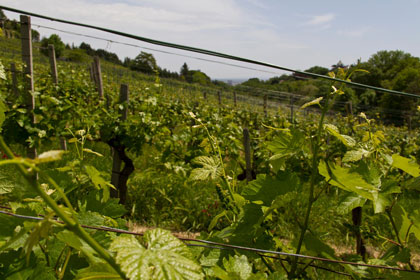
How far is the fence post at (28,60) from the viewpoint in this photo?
3.85 meters

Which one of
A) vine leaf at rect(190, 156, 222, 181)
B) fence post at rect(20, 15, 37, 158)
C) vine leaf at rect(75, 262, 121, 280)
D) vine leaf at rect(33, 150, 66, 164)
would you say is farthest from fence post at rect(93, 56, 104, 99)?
vine leaf at rect(33, 150, 66, 164)

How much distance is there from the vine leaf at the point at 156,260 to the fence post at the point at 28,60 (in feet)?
13.4

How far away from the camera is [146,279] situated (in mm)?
494

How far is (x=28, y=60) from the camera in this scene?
13.2 ft

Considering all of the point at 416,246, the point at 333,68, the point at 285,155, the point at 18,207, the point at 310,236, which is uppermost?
the point at 333,68

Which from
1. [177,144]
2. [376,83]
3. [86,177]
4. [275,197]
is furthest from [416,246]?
[376,83]

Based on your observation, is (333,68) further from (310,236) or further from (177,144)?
(177,144)

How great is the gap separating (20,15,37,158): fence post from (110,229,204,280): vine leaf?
409 centimetres

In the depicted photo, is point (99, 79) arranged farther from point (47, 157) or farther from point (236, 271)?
point (47, 157)

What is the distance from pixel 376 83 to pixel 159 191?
66300mm

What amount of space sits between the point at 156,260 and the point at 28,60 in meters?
4.29

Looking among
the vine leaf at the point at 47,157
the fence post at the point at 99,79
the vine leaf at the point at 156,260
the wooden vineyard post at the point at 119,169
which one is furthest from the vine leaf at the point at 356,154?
the fence post at the point at 99,79

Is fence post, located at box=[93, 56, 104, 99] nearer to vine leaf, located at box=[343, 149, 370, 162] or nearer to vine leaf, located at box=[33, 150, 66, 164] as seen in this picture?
vine leaf, located at box=[343, 149, 370, 162]

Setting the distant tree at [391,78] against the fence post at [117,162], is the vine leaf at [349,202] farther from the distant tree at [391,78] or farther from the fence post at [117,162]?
the distant tree at [391,78]
